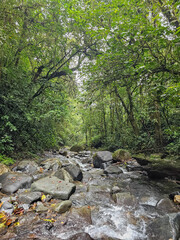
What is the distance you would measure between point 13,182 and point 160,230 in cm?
434

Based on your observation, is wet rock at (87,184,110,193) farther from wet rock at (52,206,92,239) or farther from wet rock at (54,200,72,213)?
wet rock at (54,200,72,213)

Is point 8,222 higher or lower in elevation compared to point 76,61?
lower

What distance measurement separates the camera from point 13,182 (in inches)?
173

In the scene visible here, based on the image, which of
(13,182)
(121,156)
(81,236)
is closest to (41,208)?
(81,236)

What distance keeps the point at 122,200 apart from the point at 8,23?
7175mm

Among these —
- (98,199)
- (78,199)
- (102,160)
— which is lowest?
(102,160)

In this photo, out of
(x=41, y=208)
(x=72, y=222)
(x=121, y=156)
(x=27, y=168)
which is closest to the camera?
(x=72, y=222)

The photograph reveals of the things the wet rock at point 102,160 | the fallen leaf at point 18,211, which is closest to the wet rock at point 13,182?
the fallen leaf at point 18,211

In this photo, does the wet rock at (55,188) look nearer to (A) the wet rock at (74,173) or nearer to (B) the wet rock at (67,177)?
(B) the wet rock at (67,177)

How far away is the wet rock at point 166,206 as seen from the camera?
12.2 ft

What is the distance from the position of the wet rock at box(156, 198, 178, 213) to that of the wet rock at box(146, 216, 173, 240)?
1002mm

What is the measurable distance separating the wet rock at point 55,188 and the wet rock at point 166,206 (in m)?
2.78

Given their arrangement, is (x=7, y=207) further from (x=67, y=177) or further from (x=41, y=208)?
(x=67, y=177)

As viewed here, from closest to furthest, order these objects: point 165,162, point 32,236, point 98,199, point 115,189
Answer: point 32,236 → point 98,199 → point 115,189 → point 165,162
